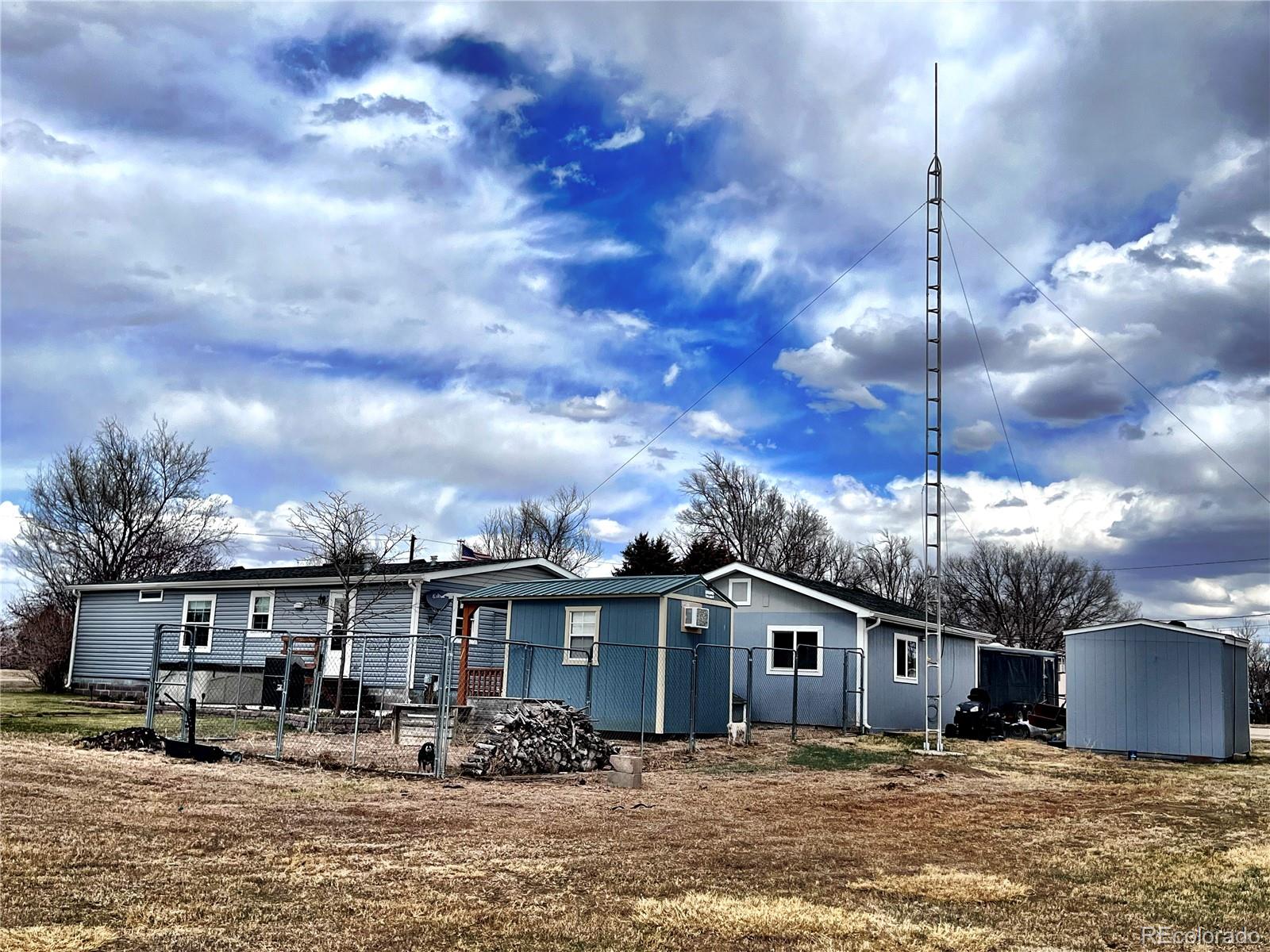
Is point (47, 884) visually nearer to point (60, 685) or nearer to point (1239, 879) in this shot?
point (1239, 879)

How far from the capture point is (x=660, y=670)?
65.2ft

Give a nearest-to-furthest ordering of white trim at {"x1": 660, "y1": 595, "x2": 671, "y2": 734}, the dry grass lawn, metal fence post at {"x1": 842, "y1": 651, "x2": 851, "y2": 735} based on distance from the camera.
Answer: the dry grass lawn < white trim at {"x1": 660, "y1": 595, "x2": 671, "y2": 734} < metal fence post at {"x1": 842, "y1": 651, "x2": 851, "y2": 735}

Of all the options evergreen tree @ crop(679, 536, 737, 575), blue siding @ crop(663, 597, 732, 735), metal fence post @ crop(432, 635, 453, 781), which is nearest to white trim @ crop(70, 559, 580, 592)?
blue siding @ crop(663, 597, 732, 735)

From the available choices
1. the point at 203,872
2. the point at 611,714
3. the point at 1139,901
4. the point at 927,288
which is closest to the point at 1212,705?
the point at 927,288

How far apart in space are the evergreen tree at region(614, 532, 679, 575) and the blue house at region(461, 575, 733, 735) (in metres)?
22.4

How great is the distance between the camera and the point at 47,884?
21.2ft

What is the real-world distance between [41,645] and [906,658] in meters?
24.6

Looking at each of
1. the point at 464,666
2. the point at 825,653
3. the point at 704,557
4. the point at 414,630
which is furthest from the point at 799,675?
→ the point at 704,557

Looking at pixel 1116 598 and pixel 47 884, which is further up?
pixel 1116 598

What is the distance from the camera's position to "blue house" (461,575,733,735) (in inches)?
788

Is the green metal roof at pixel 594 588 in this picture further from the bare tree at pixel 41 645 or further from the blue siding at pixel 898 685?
the bare tree at pixel 41 645

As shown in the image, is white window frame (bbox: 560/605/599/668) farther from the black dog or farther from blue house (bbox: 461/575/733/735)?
the black dog

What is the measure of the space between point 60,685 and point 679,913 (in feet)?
101

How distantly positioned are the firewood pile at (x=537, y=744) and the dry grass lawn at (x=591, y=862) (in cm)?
83
